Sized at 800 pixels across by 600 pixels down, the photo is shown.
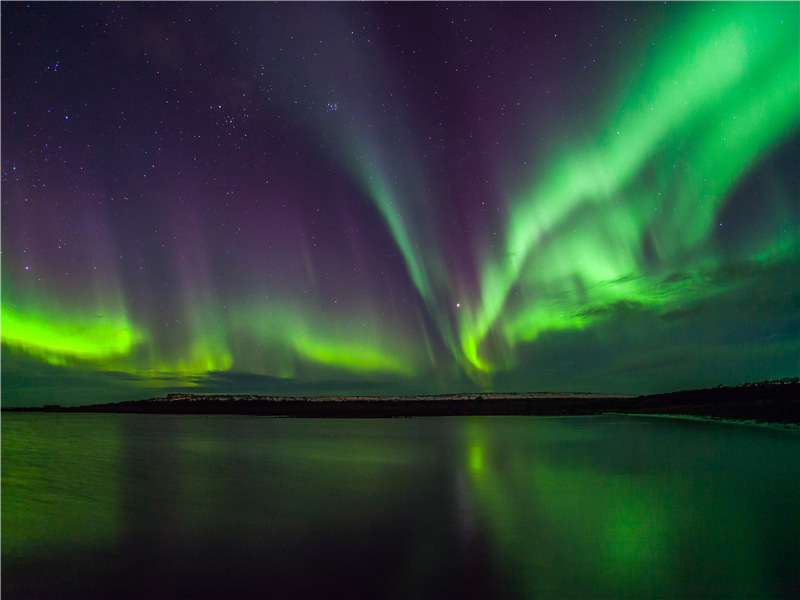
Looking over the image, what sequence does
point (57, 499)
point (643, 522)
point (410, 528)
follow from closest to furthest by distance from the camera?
point (410, 528), point (643, 522), point (57, 499)

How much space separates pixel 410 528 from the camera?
9.02 m

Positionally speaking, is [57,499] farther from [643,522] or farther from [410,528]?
[643,522]

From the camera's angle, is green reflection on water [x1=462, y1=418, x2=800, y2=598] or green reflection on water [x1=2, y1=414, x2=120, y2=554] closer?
green reflection on water [x1=462, y1=418, x2=800, y2=598]

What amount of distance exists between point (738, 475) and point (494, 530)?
8.75 meters

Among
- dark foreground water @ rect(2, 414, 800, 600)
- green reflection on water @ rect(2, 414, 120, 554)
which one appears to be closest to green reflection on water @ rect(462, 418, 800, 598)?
dark foreground water @ rect(2, 414, 800, 600)

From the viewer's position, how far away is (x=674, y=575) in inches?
261

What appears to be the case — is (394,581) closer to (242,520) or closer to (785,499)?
(242,520)

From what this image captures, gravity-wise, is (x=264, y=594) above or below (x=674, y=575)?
above

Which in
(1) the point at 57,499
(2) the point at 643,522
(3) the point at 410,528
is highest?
(1) the point at 57,499

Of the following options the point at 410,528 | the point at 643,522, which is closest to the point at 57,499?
the point at 410,528

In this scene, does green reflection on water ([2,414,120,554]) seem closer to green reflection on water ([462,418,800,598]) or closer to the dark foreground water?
the dark foreground water

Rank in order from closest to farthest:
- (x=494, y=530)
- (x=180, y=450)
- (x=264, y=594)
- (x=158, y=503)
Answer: (x=264, y=594), (x=494, y=530), (x=158, y=503), (x=180, y=450)

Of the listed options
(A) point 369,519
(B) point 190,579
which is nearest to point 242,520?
(A) point 369,519

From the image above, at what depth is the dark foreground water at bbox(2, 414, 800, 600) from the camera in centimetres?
637
